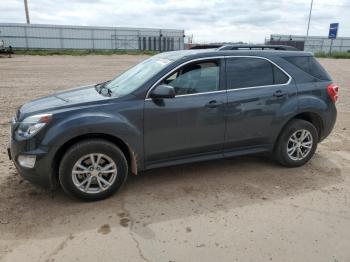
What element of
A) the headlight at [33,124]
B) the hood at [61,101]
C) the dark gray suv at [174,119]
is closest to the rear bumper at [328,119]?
the dark gray suv at [174,119]

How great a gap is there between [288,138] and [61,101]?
3119 mm

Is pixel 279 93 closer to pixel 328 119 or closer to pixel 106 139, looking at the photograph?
pixel 328 119

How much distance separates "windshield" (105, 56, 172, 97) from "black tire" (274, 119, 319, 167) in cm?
195

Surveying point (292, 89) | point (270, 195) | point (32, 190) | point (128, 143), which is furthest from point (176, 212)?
point (292, 89)

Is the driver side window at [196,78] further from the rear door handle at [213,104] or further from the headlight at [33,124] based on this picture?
the headlight at [33,124]

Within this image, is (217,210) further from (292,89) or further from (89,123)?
(292,89)

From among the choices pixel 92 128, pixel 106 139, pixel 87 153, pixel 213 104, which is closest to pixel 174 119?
pixel 213 104

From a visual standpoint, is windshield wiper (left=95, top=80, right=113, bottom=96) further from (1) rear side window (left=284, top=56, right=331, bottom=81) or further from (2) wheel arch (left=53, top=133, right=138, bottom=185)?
(1) rear side window (left=284, top=56, right=331, bottom=81)

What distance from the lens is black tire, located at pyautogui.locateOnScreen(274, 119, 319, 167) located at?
4941 mm

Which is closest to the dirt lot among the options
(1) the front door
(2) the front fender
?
(1) the front door

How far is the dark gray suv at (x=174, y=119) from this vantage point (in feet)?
12.4

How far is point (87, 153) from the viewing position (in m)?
3.84

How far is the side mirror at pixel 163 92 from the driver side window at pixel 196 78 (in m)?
0.21

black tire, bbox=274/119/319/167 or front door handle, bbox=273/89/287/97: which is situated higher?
front door handle, bbox=273/89/287/97
